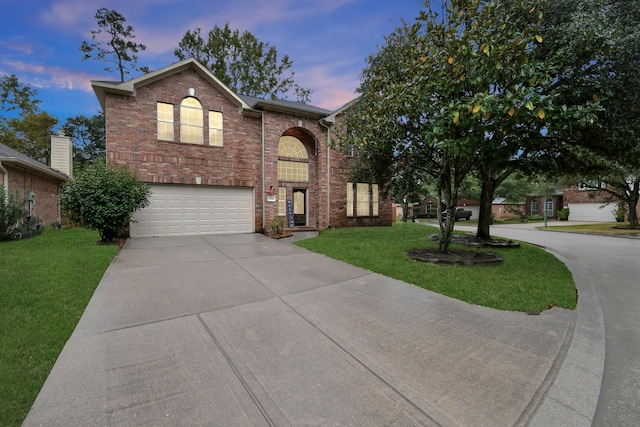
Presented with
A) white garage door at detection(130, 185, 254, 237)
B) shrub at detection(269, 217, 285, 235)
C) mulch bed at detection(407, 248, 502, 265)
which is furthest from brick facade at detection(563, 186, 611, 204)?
white garage door at detection(130, 185, 254, 237)

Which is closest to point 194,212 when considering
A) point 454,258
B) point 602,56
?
point 454,258

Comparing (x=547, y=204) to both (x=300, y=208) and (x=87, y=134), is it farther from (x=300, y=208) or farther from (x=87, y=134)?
(x=87, y=134)

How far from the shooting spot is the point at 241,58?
23484 millimetres

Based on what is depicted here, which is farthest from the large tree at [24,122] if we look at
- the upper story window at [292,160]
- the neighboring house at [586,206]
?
the neighboring house at [586,206]

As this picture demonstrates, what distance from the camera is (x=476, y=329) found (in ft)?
11.1

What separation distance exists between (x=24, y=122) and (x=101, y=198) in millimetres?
25598

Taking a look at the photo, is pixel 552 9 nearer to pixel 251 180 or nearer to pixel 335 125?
pixel 335 125

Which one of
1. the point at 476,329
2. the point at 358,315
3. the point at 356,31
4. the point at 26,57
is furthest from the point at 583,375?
the point at 26,57

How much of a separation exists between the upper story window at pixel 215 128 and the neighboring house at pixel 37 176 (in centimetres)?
620

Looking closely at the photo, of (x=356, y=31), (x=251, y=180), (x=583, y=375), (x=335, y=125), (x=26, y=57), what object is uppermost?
(x=26, y=57)

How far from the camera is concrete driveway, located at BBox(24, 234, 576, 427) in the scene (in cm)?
199

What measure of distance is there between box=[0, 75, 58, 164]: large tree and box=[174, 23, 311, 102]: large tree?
46.0ft

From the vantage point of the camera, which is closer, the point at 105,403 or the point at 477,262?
the point at 105,403

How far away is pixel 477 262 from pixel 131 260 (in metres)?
8.41
